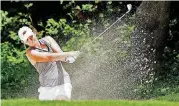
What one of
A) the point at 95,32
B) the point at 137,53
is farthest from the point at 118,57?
the point at 95,32

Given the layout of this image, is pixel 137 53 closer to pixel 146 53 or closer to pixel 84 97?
pixel 146 53

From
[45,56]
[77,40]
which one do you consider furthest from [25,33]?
[77,40]

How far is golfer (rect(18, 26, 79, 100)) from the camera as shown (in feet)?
24.9

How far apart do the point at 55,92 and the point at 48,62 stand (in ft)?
1.33

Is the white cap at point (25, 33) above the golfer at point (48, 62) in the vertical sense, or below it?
above

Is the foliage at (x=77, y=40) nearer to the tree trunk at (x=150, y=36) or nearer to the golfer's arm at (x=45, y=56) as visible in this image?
the tree trunk at (x=150, y=36)

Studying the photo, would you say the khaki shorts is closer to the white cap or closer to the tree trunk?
the white cap

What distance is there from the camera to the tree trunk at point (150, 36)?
37.9 ft

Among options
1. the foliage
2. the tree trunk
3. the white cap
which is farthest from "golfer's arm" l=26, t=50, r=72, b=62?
the tree trunk

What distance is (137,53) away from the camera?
11633 mm

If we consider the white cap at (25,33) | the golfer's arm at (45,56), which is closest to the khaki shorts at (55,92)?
the golfer's arm at (45,56)

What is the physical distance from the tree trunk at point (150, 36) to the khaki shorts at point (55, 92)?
388 centimetres

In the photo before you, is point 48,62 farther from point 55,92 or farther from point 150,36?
point 150,36

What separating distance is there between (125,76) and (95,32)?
2207 mm
